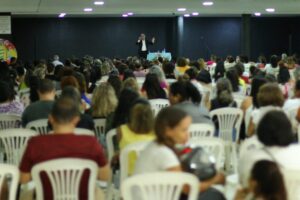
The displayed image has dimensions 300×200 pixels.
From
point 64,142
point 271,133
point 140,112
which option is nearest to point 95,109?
point 140,112

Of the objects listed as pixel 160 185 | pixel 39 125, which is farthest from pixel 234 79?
pixel 160 185

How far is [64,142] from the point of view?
4047mm

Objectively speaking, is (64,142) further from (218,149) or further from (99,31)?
(99,31)

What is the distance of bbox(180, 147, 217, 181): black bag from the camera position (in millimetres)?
3734

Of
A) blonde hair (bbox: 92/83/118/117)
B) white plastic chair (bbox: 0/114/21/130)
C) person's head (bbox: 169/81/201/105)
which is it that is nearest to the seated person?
white plastic chair (bbox: 0/114/21/130)

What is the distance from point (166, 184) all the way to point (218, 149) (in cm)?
152

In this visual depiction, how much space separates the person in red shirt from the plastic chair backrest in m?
3.38

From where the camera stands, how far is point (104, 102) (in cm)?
668

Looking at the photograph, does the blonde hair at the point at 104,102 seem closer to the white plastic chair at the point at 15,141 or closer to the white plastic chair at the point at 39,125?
the white plastic chair at the point at 39,125

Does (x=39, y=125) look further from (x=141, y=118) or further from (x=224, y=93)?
(x=224, y=93)

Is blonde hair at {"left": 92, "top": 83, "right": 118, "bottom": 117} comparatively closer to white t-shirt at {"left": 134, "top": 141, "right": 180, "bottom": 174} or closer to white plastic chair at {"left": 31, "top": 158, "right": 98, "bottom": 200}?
white plastic chair at {"left": 31, "top": 158, "right": 98, "bottom": 200}

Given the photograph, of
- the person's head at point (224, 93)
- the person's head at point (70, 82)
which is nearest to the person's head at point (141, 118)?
the person's head at point (224, 93)

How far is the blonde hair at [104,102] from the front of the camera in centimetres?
667

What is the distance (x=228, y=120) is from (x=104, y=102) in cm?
175
